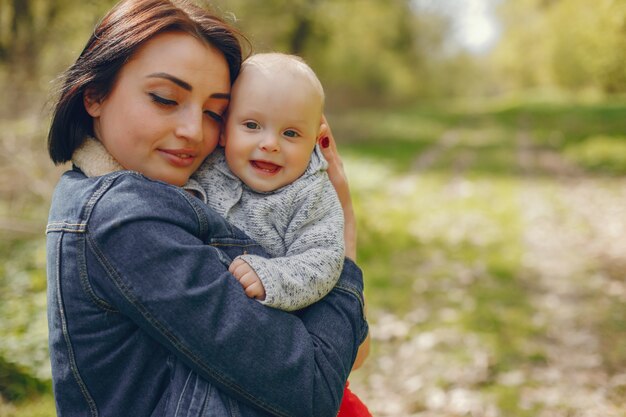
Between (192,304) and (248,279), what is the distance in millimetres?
159

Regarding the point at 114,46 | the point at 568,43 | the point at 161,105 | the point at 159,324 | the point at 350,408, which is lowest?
the point at 568,43

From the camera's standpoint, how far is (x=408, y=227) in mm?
7207

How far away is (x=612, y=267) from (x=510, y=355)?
2257mm

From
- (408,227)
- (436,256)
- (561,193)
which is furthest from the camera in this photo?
(561,193)

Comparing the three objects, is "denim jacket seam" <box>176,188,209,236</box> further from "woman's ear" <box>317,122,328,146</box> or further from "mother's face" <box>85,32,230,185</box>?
"woman's ear" <box>317,122,328,146</box>

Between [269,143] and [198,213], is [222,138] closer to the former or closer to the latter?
[269,143]

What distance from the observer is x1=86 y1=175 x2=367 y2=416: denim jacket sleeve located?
120 cm

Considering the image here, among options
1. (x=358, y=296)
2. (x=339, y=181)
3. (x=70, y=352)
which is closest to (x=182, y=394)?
(x=70, y=352)

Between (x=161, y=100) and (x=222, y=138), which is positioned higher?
(x=161, y=100)

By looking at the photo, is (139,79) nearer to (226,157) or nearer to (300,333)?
(226,157)

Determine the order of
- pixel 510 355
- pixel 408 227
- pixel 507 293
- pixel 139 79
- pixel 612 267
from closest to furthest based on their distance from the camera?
pixel 139 79 → pixel 510 355 → pixel 507 293 → pixel 612 267 → pixel 408 227

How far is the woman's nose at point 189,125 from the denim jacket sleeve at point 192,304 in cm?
19

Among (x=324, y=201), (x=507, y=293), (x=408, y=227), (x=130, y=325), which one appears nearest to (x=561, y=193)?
(x=408, y=227)

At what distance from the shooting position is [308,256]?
4.81 ft
